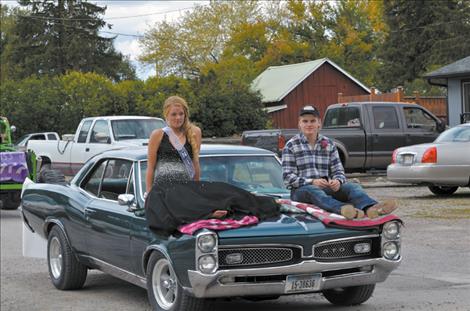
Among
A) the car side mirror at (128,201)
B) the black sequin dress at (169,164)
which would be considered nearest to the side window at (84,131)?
the black sequin dress at (169,164)

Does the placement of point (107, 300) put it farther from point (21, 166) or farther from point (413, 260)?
point (21, 166)

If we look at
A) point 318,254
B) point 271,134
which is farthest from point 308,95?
point 318,254

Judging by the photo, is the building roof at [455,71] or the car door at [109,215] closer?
the car door at [109,215]

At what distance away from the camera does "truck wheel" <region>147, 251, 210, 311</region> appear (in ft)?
22.7

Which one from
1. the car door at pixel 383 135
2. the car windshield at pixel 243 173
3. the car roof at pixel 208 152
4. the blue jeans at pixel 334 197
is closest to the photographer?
the blue jeans at pixel 334 197

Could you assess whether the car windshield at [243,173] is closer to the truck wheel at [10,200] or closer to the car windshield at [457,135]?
the car windshield at [457,135]

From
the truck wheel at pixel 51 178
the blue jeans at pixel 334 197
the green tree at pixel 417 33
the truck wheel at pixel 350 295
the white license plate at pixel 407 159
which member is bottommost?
the truck wheel at pixel 350 295

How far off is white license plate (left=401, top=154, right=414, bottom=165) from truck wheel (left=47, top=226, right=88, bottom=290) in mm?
9735

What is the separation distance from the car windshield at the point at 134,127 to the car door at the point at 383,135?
5329mm

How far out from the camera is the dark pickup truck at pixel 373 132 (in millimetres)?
22328

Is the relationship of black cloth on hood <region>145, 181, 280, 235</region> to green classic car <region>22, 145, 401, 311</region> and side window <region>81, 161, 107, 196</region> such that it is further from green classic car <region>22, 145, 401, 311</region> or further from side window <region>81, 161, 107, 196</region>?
side window <region>81, 161, 107, 196</region>

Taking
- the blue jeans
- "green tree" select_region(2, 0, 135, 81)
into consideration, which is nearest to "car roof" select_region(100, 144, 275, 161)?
the blue jeans

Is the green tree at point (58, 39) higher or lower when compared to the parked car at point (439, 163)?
higher

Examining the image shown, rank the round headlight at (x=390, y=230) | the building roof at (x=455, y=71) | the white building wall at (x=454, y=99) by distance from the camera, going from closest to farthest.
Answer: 1. the round headlight at (x=390, y=230)
2. the building roof at (x=455, y=71)
3. the white building wall at (x=454, y=99)
